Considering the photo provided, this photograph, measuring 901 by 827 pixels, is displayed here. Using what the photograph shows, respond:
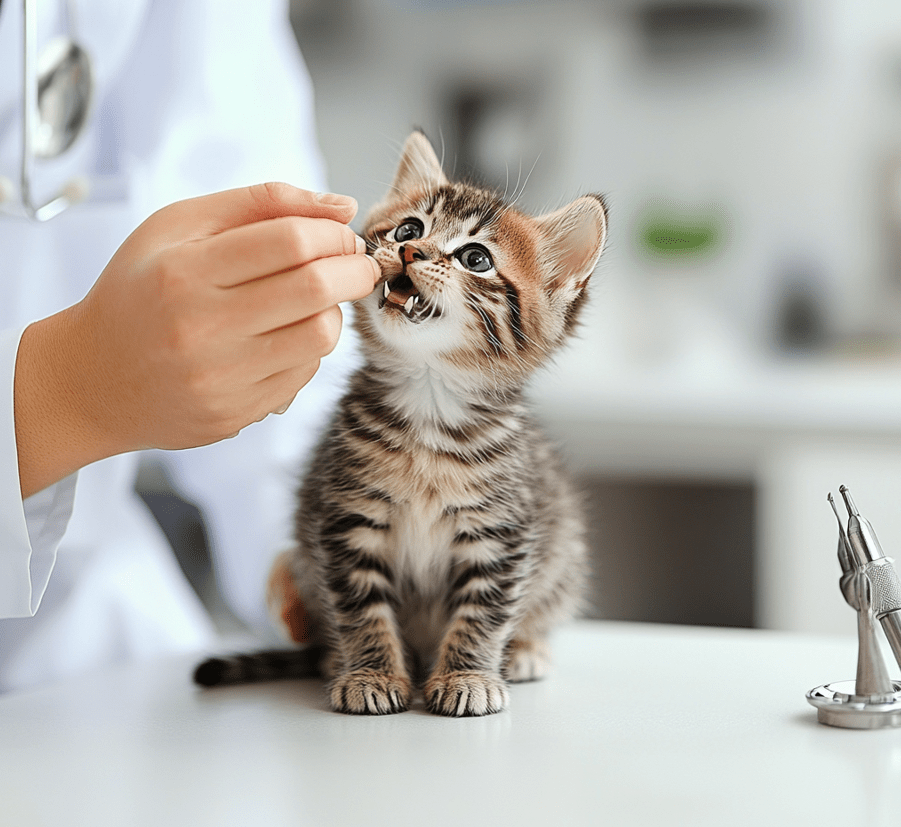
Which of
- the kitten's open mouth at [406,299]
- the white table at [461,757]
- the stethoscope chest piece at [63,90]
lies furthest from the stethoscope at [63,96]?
the white table at [461,757]

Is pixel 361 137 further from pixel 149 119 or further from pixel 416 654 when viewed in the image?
pixel 416 654

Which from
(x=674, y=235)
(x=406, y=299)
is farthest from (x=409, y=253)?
(x=674, y=235)

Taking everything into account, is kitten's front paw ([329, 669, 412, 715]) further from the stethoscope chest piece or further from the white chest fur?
the stethoscope chest piece

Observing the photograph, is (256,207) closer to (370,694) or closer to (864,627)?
(370,694)

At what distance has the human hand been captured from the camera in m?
0.70

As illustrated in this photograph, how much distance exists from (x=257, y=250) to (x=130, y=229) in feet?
2.08

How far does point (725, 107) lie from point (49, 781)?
2.47 metres

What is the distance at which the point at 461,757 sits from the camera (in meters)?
0.73

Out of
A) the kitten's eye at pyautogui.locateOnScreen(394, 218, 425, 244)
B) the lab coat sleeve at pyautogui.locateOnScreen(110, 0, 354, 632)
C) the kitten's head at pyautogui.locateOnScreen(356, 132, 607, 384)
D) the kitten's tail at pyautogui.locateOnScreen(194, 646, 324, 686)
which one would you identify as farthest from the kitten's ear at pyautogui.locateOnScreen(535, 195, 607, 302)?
the kitten's tail at pyautogui.locateOnScreen(194, 646, 324, 686)

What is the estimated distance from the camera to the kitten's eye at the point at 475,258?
0.89 meters

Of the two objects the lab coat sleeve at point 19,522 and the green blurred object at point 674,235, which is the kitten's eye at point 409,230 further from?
the green blurred object at point 674,235

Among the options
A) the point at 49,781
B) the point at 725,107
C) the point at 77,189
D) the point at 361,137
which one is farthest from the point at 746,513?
the point at 49,781

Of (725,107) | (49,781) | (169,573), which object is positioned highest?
(725,107)

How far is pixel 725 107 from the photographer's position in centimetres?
262
